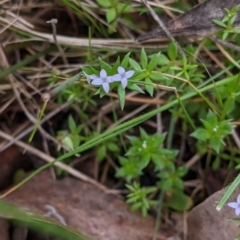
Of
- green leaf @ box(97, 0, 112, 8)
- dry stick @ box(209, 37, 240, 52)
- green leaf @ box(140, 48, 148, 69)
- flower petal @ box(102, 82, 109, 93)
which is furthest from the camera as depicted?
green leaf @ box(97, 0, 112, 8)

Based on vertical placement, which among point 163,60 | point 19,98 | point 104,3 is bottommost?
point 19,98

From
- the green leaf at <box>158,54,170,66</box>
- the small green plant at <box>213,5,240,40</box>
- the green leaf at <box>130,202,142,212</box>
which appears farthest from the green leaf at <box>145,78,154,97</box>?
the green leaf at <box>130,202,142,212</box>

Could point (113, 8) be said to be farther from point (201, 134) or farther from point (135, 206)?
point (135, 206)

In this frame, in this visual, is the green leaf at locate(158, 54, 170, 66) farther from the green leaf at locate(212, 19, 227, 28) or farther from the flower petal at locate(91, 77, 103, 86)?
the flower petal at locate(91, 77, 103, 86)

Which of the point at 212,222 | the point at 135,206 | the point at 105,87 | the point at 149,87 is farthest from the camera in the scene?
the point at 135,206

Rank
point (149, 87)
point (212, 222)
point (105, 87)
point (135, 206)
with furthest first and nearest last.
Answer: point (135, 206), point (212, 222), point (149, 87), point (105, 87)

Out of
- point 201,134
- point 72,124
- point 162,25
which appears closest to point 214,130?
point 201,134

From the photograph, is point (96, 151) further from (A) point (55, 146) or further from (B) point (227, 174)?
(B) point (227, 174)
